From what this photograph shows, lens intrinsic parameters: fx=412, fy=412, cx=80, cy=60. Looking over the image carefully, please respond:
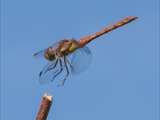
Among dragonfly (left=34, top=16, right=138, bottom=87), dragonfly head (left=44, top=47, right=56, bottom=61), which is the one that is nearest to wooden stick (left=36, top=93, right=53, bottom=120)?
dragonfly (left=34, top=16, right=138, bottom=87)

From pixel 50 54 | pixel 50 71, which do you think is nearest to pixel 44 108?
pixel 50 71

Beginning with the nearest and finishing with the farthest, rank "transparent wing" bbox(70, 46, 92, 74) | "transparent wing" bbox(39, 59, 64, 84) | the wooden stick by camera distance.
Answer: the wooden stick → "transparent wing" bbox(39, 59, 64, 84) → "transparent wing" bbox(70, 46, 92, 74)

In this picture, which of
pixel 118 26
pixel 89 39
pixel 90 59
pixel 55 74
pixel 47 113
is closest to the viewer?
pixel 47 113

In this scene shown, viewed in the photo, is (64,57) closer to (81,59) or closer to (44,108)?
(81,59)

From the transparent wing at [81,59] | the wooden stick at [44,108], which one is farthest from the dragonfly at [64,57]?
the wooden stick at [44,108]

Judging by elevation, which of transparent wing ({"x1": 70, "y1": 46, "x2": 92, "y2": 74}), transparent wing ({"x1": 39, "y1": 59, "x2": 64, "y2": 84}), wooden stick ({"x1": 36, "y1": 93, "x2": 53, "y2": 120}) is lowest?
wooden stick ({"x1": 36, "y1": 93, "x2": 53, "y2": 120})

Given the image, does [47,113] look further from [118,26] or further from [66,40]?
[118,26]

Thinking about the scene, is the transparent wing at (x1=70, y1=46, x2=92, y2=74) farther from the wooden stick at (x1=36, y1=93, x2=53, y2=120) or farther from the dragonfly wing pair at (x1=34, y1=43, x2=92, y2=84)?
the wooden stick at (x1=36, y1=93, x2=53, y2=120)

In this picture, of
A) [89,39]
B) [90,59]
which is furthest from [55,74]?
[89,39]
